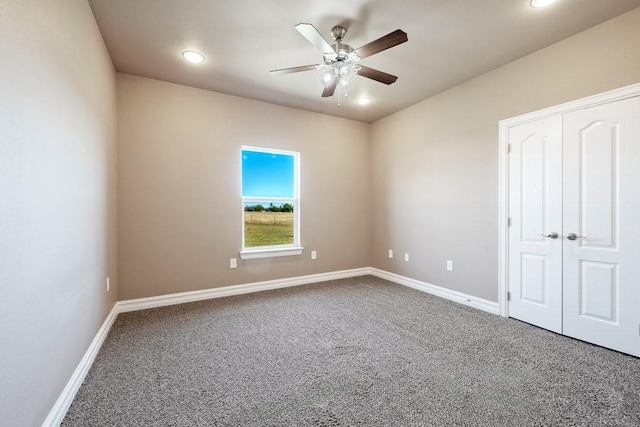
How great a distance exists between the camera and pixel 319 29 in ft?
8.15

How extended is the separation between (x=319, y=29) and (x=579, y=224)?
9.67ft

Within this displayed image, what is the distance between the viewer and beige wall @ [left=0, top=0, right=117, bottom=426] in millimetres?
1139

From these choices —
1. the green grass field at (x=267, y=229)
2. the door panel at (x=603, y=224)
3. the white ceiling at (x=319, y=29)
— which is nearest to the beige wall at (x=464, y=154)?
the white ceiling at (x=319, y=29)

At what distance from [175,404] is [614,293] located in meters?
3.47

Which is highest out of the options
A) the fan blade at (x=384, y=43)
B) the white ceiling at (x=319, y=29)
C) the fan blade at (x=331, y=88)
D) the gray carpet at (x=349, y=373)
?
the white ceiling at (x=319, y=29)

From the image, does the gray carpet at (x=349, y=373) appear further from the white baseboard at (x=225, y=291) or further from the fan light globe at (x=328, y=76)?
the fan light globe at (x=328, y=76)

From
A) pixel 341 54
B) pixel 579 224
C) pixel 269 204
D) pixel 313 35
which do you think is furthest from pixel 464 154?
pixel 269 204

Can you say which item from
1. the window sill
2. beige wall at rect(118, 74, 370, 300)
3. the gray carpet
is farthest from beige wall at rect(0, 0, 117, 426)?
the window sill

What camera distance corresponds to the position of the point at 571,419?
5.21ft

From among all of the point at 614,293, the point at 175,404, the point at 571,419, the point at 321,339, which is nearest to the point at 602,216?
the point at 614,293

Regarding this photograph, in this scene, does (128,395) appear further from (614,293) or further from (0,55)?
(614,293)

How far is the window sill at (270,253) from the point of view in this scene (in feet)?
13.0

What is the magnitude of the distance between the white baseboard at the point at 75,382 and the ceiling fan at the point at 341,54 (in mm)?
2700

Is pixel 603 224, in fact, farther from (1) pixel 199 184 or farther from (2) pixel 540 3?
(1) pixel 199 184
